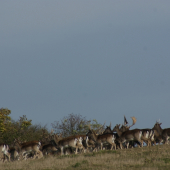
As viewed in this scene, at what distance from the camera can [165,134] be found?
24.7 metres

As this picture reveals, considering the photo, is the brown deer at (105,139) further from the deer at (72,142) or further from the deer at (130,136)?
the deer at (72,142)

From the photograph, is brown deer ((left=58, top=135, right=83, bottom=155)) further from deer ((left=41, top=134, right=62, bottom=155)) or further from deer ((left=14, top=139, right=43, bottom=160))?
deer ((left=14, top=139, right=43, bottom=160))

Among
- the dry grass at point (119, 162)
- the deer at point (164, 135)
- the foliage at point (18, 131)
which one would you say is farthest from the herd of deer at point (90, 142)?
the foliage at point (18, 131)

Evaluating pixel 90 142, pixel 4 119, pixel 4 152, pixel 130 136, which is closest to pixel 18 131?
pixel 4 119

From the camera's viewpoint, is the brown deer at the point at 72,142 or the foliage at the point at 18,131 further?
the foliage at the point at 18,131

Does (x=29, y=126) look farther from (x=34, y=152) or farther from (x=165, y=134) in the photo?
(x=165, y=134)

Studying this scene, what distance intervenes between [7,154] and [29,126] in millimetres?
13688

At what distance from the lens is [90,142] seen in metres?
26.0

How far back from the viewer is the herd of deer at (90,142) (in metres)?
24.6

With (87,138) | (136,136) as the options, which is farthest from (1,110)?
(136,136)

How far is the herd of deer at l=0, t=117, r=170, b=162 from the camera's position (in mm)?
24594

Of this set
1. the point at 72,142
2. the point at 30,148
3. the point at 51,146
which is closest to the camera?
the point at 72,142

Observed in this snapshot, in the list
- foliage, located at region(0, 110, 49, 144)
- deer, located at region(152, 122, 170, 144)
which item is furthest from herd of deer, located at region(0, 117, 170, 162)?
foliage, located at region(0, 110, 49, 144)

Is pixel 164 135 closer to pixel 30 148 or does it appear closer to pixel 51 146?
pixel 51 146
